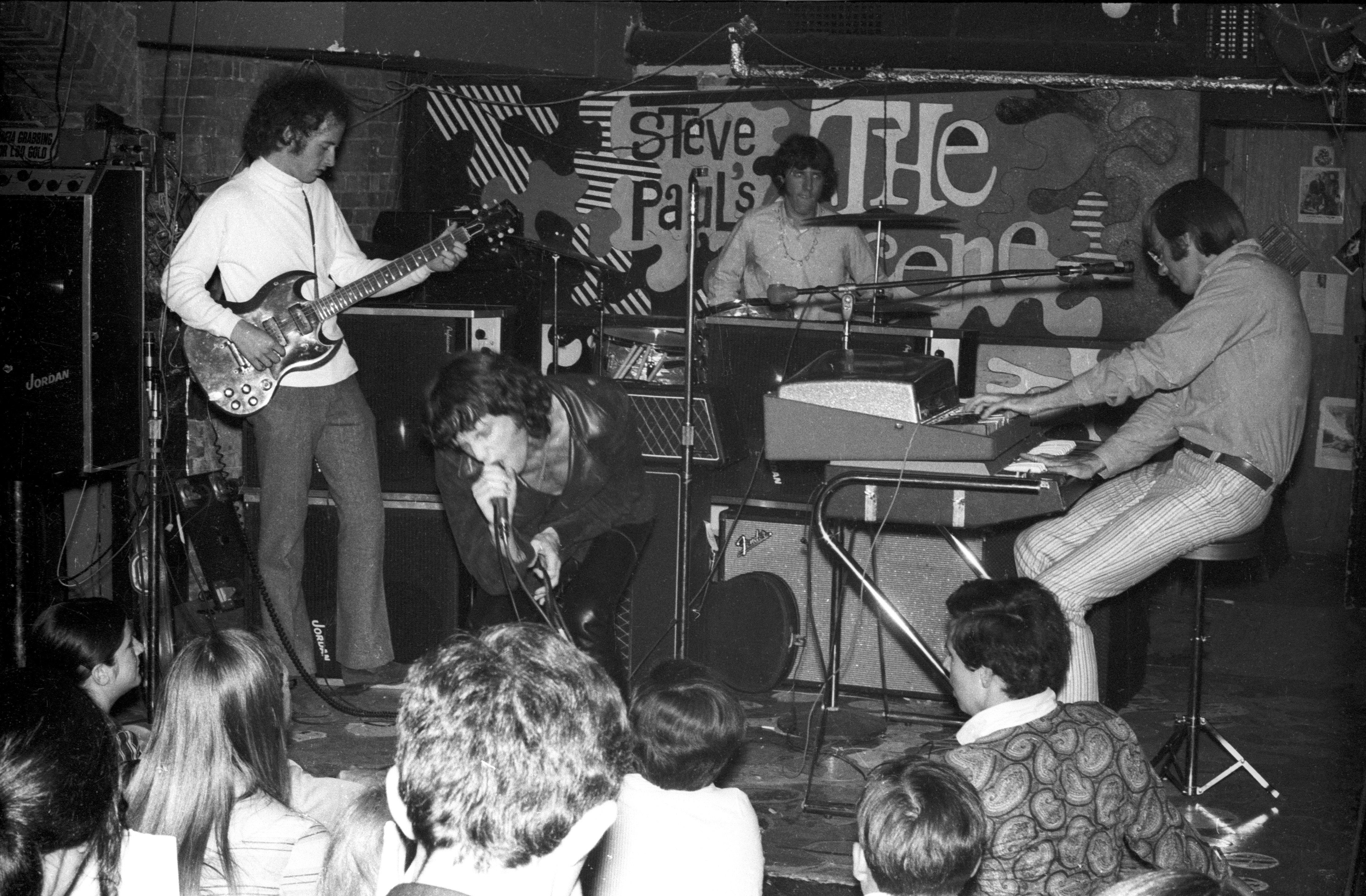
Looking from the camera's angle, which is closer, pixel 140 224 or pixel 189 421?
pixel 140 224

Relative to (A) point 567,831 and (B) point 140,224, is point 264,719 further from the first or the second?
(B) point 140,224

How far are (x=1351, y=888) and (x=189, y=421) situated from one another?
5.06 metres

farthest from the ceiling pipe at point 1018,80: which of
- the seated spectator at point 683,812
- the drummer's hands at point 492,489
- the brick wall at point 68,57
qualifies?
the seated spectator at point 683,812

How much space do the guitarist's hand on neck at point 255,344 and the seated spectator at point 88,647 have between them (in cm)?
150

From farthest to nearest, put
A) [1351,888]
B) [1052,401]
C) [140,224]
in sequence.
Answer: [140,224] → [1052,401] → [1351,888]

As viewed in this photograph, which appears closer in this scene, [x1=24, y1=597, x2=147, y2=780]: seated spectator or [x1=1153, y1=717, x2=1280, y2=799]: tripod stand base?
[x1=24, y1=597, x2=147, y2=780]: seated spectator

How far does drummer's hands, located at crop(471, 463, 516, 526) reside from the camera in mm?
3352

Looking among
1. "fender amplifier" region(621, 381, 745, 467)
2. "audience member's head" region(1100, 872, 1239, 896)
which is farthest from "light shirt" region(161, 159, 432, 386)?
"audience member's head" region(1100, 872, 1239, 896)

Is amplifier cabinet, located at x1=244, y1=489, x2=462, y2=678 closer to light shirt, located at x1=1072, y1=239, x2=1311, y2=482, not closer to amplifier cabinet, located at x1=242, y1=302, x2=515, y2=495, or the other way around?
amplifier cabinet, located at x1=242, y1=302, x2=515, y2=495

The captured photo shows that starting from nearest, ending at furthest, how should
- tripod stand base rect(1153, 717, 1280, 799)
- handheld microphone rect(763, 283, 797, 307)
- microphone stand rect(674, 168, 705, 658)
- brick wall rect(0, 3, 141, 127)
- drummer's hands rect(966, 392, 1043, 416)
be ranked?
drummer's hands rect(966, 392, 1043, 416) → tripod stand base rect(1153, 717, 1280, 799) → microphone stand rect(674, 168, 705, 658) → handheld microphone rect(763, 283, 797, 307) → brick wall rect(0, 3, 141, 127)

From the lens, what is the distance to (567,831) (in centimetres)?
145

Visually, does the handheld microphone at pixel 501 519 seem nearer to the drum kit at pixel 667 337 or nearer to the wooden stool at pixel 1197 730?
the drum kit at pixel 667 337


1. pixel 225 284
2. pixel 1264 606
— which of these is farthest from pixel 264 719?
pixel 1264 606

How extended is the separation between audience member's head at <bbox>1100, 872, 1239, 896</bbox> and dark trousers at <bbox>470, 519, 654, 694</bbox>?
213 cm
